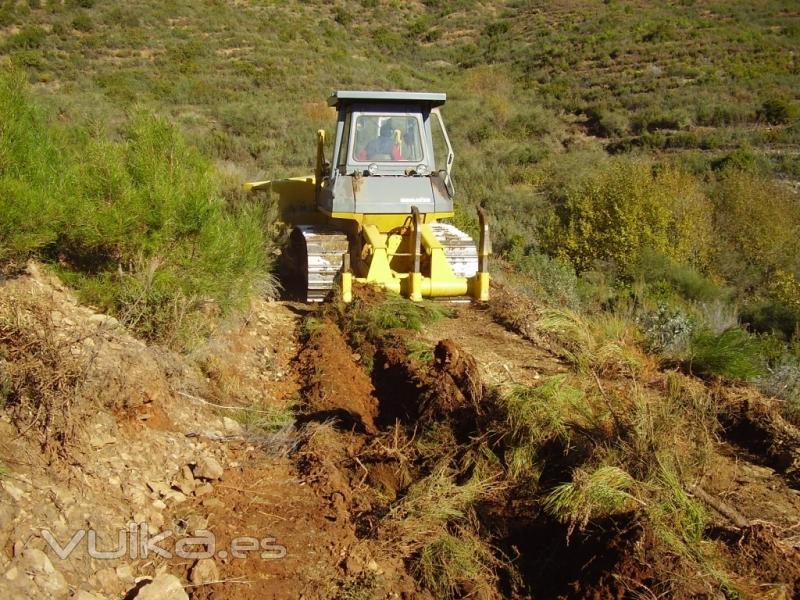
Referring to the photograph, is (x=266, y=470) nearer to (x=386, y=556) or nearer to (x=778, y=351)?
(x=386, y=556)

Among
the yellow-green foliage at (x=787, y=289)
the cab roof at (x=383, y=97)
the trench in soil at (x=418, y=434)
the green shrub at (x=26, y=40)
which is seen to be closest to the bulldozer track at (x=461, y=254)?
the cab roof at (x=383, y=97)

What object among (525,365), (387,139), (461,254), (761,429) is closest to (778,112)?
(387,139)

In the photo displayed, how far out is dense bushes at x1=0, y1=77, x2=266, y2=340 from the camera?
213 inches

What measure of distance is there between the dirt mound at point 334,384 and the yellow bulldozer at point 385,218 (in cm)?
84

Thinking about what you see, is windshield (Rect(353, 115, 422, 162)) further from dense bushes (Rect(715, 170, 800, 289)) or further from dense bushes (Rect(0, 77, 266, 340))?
dense bushes (Rect(715, 170, 800, 289))

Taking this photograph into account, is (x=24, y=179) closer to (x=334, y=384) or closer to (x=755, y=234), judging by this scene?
(x=334, y=384)

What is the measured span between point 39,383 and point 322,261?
15.3 ft

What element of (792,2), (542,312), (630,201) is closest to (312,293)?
(542,312)

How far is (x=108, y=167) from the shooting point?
5.73 m

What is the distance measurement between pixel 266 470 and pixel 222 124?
832 inches

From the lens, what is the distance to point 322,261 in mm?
8359

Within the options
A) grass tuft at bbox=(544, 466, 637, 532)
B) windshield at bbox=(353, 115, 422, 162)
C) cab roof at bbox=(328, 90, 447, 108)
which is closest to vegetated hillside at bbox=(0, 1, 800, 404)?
windshield at bbox=(353, 115, 422, 162)

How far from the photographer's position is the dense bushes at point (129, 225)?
5.42 metres

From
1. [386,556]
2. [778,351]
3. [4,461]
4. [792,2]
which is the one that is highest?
[792,2]
